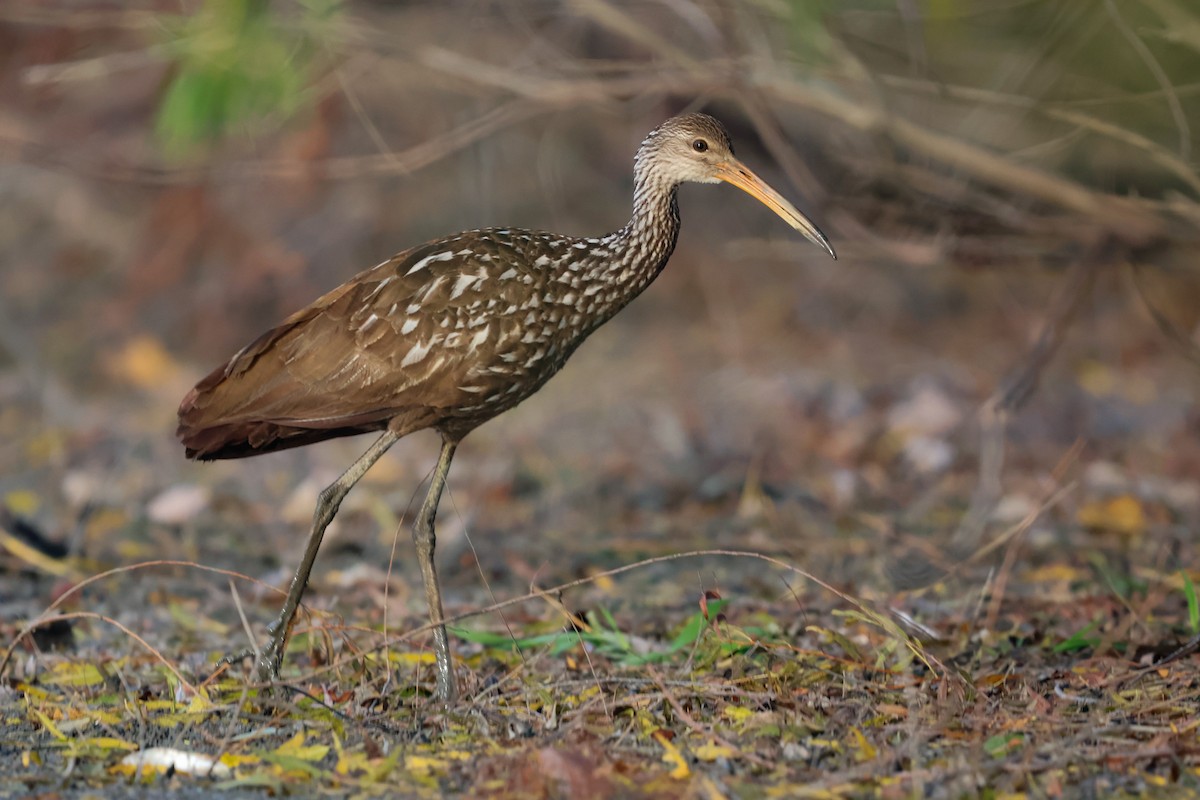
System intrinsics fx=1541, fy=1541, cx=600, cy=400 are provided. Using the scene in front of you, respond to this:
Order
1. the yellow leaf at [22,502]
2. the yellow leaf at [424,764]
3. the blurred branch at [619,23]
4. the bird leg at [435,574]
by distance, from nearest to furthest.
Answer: the yellow leaf at [424,764] → the bird leg at [435,574] → the blurred branch at [619,23] → the yellow leaf at [22,502]

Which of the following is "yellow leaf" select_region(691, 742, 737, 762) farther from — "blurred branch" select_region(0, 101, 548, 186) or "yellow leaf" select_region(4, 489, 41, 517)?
"yellow leaf" select_region(4, 489, 41, 517)

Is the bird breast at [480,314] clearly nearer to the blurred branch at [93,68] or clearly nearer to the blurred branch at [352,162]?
the blurred branch at [352,162]

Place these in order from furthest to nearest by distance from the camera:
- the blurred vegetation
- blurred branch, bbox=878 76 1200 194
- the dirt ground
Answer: the blurred vegetation, blurred branch, bbox=878 76 1200 194, the dirt ground

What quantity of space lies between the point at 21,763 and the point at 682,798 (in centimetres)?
167

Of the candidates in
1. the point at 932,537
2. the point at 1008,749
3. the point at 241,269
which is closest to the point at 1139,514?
the point at 932,537

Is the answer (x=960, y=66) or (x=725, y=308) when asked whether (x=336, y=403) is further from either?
(x=725, y=308)

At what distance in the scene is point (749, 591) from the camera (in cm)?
577

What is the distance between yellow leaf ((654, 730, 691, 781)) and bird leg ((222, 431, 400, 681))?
1.17 metres

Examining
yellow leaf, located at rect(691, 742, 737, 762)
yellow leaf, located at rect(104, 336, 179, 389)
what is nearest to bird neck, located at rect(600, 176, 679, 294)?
yellow leaf, located at rect(691, 742, 737, 762)

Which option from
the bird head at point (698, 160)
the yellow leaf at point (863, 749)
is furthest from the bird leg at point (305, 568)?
the yellow leaf at point (863, 749)

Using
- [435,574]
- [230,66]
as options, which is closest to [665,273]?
[230,66]

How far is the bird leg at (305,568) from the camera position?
14.4 ft

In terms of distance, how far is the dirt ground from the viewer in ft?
12.6

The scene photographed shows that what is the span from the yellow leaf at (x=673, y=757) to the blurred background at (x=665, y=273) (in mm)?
807
